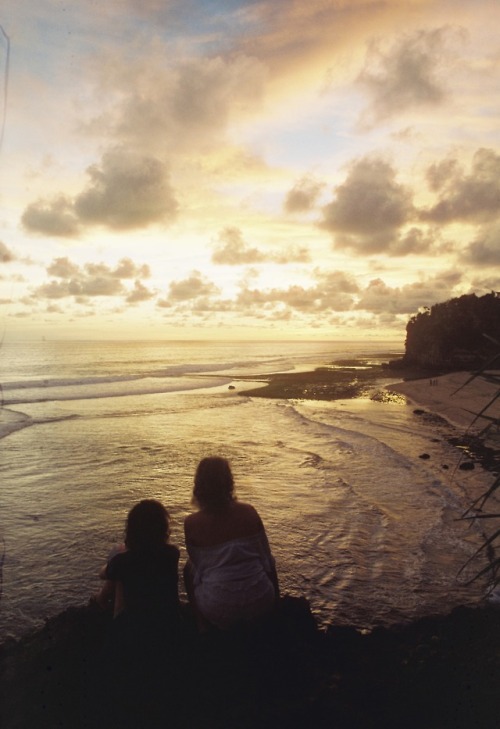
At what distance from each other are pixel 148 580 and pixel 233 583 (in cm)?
64

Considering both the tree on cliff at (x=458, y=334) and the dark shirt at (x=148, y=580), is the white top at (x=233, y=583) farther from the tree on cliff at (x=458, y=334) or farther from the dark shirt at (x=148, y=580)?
the tree on cliff at (x=458, y=334)

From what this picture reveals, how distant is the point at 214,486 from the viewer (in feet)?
12.9

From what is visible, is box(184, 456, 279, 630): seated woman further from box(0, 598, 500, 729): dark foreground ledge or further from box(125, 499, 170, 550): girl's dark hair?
box(125, 499, 170, 550): girl's dark hair

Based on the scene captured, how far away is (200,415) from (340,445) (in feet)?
29.0

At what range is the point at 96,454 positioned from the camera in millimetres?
13930

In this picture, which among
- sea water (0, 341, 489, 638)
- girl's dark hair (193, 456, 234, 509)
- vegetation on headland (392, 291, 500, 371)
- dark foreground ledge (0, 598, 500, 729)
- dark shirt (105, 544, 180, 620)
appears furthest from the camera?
vegetation on headland (392, 291, 500, 371)

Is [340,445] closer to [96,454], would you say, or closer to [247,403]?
[96,454]

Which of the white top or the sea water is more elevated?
the white top

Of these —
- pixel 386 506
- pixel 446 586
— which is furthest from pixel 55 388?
pixel 446 586

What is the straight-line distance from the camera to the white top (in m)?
3.83

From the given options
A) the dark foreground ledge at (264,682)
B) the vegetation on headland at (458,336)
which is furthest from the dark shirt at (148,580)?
the vegetation on headland at (458,336)

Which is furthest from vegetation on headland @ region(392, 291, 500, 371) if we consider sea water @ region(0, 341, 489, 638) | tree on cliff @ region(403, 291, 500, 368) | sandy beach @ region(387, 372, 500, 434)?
sea water @ region(0, 341, 489, 638)

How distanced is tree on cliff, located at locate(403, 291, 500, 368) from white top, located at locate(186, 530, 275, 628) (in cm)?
5405

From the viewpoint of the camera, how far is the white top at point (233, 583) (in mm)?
3832
